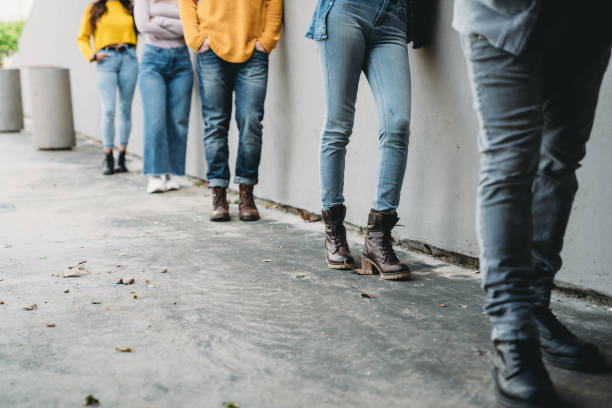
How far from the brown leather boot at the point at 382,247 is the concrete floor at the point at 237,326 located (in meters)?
0.09

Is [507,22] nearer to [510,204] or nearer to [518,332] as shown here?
[510,204]

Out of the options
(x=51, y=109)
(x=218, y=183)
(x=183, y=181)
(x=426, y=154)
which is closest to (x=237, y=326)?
(x=426, y=154)

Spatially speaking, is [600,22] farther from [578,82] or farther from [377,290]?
[377,290]

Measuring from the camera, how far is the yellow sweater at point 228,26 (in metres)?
4.55

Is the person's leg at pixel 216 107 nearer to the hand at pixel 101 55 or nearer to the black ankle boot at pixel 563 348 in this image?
the hand at pixel 101 55

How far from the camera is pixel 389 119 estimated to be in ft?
10.5

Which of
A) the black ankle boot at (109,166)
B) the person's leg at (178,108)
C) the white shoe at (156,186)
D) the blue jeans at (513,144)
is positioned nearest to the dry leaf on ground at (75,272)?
the blue jeans at (513,144)

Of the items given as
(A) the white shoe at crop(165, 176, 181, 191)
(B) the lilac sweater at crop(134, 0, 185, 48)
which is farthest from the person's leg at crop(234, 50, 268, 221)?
(A) the white shoe at crop(165, 176, 181, 191)

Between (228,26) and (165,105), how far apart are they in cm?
166

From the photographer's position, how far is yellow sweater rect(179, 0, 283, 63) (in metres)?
4.55

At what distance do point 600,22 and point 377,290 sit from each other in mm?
1555

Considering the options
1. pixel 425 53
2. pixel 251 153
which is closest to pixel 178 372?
pixel 425 53

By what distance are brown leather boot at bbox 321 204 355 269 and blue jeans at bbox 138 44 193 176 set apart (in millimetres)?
2937

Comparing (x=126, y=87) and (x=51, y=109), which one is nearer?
(x=126, y=87)
